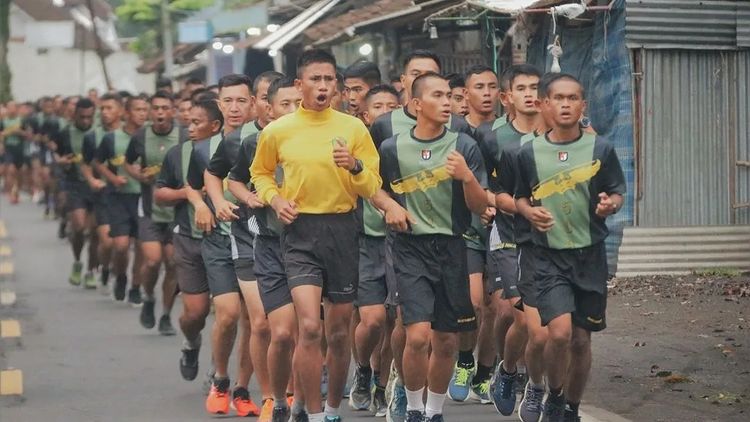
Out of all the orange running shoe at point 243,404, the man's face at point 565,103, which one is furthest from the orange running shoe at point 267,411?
the man's face at point 565,103

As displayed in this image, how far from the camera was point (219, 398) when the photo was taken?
1138cm

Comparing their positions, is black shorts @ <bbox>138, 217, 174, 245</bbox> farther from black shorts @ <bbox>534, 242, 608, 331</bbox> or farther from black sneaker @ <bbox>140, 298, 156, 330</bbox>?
black shorts @ <bbox>534, 242, 608, 331</bbox>

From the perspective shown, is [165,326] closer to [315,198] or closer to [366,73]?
[366,73]

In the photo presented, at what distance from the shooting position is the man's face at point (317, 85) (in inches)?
384

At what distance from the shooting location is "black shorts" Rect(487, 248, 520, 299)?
1113cm

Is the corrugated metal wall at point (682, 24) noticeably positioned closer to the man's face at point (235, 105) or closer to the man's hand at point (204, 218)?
the man's face at point (235, 105)

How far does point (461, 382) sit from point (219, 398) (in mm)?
1571

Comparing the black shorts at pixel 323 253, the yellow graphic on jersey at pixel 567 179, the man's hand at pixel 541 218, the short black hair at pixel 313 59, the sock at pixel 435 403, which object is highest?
the short black hair at pixel 313 59

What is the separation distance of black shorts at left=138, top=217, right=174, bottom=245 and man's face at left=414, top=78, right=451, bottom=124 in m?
6.88

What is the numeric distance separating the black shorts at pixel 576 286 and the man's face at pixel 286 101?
6.79ft

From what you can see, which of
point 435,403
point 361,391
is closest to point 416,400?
point 435,403

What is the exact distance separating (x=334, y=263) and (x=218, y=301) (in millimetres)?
1911

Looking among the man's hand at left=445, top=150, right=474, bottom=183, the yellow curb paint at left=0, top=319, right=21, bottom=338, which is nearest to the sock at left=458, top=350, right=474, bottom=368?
the man's hand at left=445, top=150, right=474, bottom=183

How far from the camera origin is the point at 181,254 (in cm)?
1247
